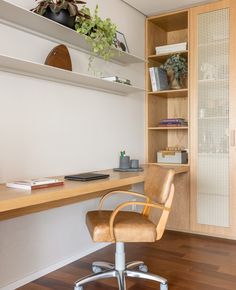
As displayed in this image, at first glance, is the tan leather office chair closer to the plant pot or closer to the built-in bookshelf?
the plant pot

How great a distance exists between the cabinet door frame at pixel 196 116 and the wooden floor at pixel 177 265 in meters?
0.11

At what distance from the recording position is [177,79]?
3.52m

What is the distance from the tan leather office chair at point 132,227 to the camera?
191 cm

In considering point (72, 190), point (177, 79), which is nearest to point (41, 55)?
point (72, 190)

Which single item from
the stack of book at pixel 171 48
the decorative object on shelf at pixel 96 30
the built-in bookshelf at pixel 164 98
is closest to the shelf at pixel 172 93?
the built-in bookshelf at pixel 164 98

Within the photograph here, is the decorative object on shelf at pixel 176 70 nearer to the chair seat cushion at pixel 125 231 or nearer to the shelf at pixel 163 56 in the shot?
the shelf at pixel 163 56

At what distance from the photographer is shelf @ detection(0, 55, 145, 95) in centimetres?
194

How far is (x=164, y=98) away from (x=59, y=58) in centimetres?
194

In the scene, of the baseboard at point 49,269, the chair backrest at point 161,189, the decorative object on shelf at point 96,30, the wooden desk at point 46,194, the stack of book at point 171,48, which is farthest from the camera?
the stack of book at point 171,48

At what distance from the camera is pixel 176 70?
3.45 m

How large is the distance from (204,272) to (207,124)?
1.46 meters

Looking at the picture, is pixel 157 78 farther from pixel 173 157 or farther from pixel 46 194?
pixel 46 194

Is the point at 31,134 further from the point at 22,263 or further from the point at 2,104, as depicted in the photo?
the point at 22,263

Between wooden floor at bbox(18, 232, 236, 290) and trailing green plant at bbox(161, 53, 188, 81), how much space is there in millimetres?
1675
